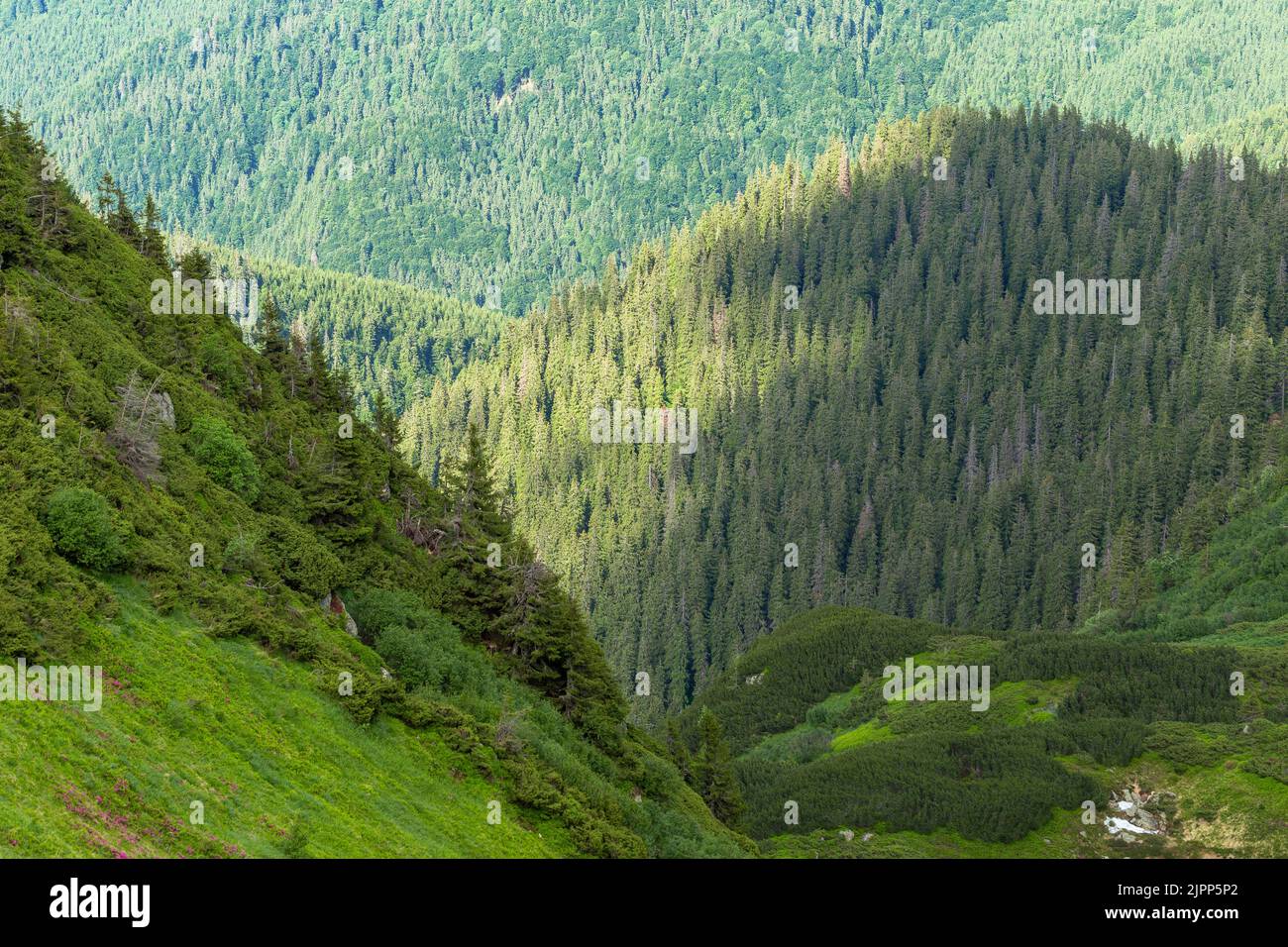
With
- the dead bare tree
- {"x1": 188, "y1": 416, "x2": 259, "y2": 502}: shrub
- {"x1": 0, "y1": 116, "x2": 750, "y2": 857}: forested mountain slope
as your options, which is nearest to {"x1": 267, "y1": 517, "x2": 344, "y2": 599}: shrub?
{"x1": 0, "y1": 116, "x2": 750, "y2": 857}: forested mountain slope

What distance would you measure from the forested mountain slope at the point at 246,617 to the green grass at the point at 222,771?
12 cm

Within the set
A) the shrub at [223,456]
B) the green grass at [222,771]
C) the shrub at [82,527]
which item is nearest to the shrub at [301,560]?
the shrub at [223,456]

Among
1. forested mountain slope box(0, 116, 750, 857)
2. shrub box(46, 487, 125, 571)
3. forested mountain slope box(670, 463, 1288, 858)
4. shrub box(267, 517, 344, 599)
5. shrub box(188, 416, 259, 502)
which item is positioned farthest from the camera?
forested mountain slope box(670, 463, 1288, 858)

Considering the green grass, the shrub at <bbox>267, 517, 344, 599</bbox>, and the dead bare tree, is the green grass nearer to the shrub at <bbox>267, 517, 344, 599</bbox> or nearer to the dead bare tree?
the shrub at <bbox>267, 517, 344, 599</bbox>

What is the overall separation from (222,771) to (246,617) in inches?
427

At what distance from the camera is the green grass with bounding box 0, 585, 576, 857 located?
39719 millimetres

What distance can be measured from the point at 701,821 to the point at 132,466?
1347 inches

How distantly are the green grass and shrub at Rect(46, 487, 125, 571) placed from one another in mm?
1568

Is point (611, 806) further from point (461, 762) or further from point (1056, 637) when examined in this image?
point (1056, 637)

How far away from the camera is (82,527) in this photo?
5228 centimetres

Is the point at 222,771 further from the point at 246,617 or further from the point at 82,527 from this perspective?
the point at 246,617

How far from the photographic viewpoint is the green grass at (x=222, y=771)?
39719 millimetres

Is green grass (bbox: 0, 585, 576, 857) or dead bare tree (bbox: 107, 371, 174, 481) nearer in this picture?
green grass (bbox: 0, 585, 576, 857)

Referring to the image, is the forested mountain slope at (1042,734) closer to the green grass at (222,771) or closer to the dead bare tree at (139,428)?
the green grass at (222,771)
